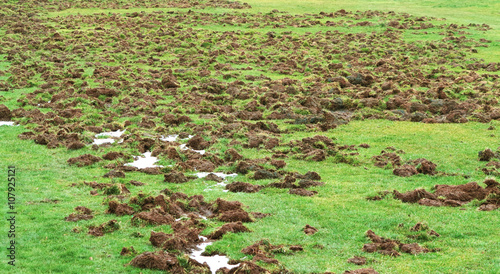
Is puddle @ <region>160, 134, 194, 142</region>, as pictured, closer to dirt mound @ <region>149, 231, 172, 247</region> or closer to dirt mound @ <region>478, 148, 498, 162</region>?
dirt mound @ <region>149, 231, 172, 247</region>

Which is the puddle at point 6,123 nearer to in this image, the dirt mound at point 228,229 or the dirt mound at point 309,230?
the dirt mound at point 228,229

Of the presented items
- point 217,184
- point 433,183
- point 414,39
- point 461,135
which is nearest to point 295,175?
point 217,184

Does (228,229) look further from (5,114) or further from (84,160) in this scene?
(5,114)

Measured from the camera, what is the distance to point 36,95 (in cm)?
4112

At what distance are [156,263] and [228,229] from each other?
378 centimetres

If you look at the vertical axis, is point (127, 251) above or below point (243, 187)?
above

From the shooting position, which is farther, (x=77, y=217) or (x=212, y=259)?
(x=77, y=217)

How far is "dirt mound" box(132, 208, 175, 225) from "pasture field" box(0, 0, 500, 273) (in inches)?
1.8

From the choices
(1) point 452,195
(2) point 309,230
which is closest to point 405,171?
(1) point 452,195

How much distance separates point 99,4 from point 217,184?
227 feet

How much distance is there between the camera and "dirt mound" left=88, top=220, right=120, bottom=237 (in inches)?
762

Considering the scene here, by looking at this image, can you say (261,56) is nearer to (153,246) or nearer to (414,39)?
(414,39)

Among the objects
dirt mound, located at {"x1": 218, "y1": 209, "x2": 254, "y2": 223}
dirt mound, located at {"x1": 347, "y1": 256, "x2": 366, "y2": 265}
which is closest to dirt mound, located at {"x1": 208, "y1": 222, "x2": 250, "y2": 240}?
dirt mound, located at {"x1": 218, "y1": 209, "x2": 254, "y2": 223}

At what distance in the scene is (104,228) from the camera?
19719 millimetres
